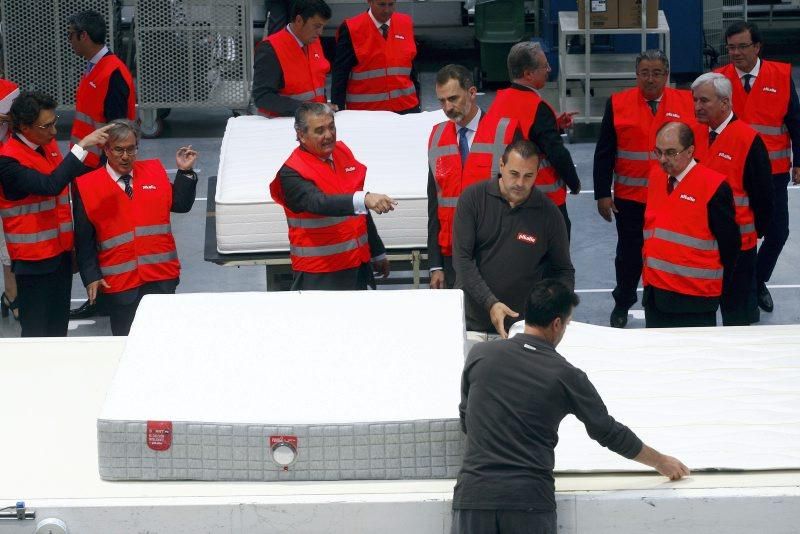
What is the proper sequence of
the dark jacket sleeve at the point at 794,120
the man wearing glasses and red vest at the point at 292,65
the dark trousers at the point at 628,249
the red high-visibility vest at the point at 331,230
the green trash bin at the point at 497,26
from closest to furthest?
the red high-visibility vest at the point at 331,230 < the dark trousers at the point at 628,249 < the dark jacket sleeve at the point at 794,120 < the man wearing glasses and red vest at the point at 292,65 < the green trash bin at the point at 497,26

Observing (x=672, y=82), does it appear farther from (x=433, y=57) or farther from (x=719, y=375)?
(x=719, y=375)

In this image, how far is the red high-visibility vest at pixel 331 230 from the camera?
689 cm

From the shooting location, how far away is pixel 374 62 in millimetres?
9516

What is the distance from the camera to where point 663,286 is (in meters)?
6.97

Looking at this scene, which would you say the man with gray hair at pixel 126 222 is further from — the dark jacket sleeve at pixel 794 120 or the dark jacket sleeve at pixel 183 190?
the dark jacket sleeve at pixel 794 120

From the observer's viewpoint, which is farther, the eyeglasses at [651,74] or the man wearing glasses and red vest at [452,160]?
the eyeglasses at [651,74]

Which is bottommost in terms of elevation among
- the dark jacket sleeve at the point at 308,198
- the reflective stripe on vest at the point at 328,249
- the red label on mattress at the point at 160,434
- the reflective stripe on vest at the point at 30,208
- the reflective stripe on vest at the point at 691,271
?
the red label on mattress at the point at 160,434

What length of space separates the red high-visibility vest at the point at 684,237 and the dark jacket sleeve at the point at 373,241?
140cm

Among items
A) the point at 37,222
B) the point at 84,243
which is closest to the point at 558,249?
the point at 84,243

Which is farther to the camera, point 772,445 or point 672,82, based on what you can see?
point 672,82

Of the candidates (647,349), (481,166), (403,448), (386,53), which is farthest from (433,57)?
(403,448)

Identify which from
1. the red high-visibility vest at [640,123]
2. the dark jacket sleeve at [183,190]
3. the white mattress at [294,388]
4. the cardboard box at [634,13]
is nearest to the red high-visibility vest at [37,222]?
Answer: the dark jacket sleeve at [183,190]

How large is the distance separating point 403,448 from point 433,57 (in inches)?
459

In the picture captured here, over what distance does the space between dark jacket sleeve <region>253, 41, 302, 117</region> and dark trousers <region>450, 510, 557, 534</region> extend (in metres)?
4.70
